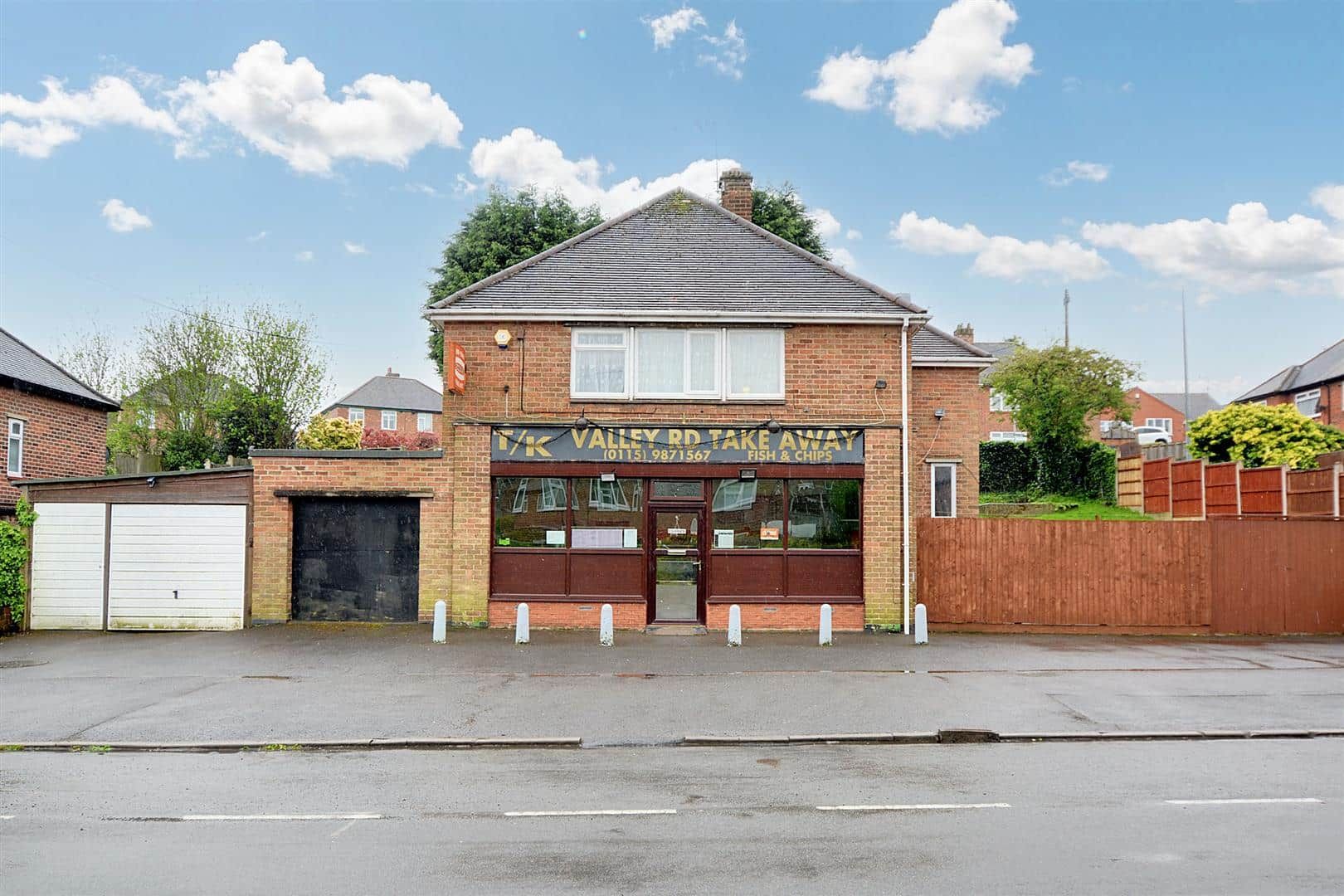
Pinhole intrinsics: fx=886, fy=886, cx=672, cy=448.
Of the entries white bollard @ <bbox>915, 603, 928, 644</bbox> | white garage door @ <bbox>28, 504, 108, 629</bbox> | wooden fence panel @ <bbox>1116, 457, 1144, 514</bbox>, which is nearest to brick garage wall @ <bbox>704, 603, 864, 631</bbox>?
white bollard @ <bbox>915, 603, 928, 644</bbox>

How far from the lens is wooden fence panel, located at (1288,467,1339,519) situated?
62.8 feet

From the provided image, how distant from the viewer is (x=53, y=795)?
23.9ft

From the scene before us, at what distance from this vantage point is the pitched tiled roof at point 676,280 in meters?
16.1

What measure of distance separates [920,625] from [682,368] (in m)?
6.13

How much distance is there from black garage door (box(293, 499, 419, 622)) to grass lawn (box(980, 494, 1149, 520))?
18709 millimetres

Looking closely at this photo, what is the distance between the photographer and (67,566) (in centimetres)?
1666

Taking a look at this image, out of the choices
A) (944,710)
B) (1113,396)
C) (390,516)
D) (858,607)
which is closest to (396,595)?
(390,516)

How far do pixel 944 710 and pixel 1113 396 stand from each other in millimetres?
28495

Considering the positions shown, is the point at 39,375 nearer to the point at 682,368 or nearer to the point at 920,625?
the point at 682,368

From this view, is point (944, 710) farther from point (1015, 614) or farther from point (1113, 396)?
point (1113, 396)

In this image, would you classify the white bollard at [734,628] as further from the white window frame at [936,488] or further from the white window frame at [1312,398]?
the white window frame at [1312,398]

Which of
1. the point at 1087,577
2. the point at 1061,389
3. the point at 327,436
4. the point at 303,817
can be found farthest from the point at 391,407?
the point at 303,817

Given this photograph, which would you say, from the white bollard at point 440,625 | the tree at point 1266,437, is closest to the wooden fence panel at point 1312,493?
the tree at point 1266,437

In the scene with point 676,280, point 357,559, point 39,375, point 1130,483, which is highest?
point 676,280
